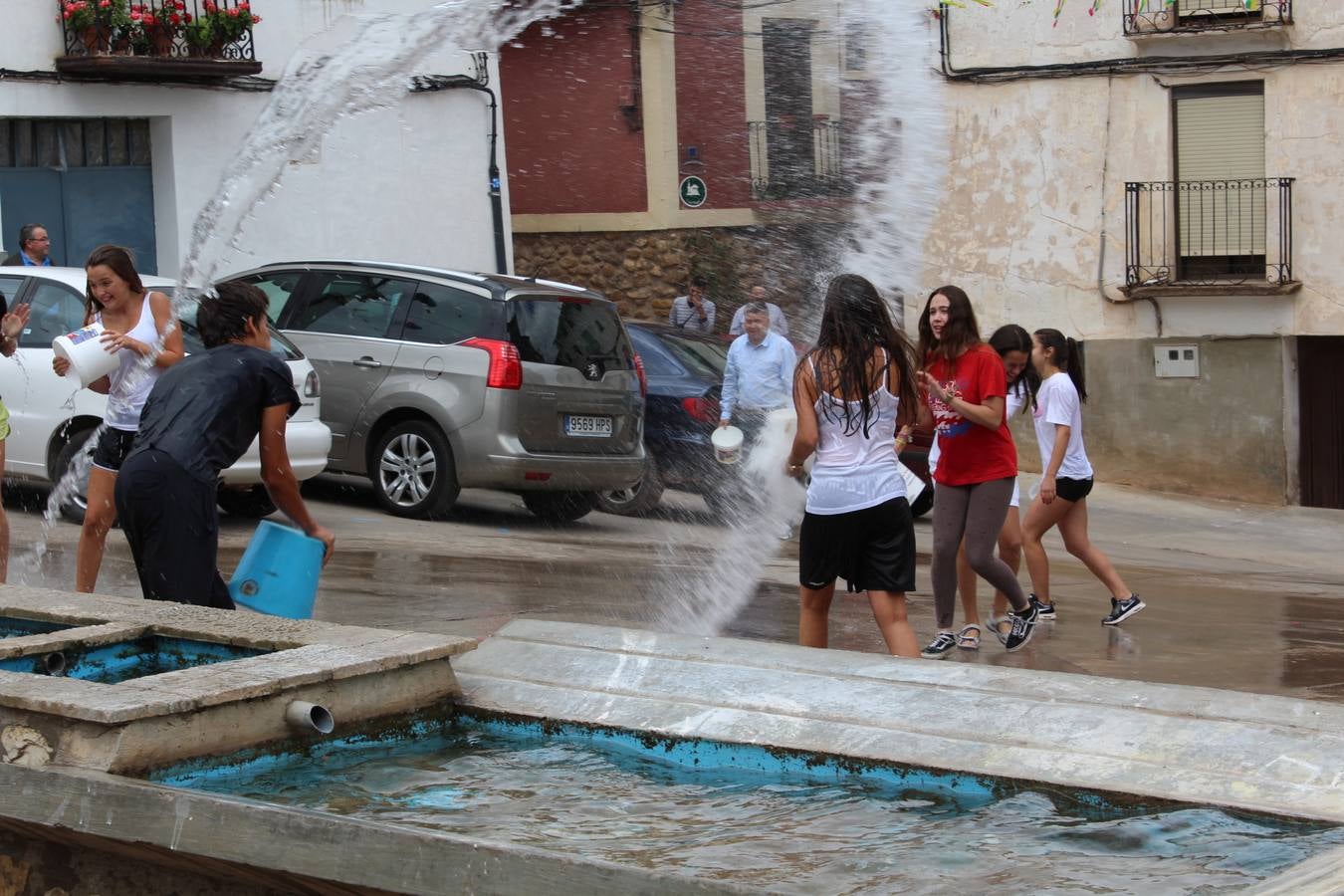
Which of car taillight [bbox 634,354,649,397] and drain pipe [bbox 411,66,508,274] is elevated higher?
drain pipe [bbox 411,66,508,274]

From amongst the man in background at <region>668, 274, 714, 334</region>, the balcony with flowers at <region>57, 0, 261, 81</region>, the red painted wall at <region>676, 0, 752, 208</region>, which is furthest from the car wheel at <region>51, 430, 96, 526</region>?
the red painted wall at <region>676, 0, 752, 208</region>

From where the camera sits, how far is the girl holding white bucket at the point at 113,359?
7.39 metres

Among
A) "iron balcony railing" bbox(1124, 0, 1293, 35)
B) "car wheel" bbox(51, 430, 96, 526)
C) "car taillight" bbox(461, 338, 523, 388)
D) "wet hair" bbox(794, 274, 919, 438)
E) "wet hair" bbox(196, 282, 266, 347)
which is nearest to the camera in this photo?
"wet hair" bbox(196, 282, 266, 347)

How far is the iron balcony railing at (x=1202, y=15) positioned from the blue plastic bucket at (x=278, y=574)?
14490mm

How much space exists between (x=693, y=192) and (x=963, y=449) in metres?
15.3

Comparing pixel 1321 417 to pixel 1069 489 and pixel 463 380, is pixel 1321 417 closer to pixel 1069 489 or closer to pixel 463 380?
pixel 463 380

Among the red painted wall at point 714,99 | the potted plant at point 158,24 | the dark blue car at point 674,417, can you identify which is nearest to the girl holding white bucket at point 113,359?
the dark blue car at point 674,417

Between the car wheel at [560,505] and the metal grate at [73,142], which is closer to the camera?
the car wheel at [560,505]

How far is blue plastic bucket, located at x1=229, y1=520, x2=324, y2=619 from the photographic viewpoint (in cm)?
655

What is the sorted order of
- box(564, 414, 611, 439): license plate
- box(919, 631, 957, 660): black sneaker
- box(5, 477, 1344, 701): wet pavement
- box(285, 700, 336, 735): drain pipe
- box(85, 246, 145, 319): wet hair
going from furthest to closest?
box(564, 414, 611, 439): license plate
box(5, 477, 1344, 701): wet pavement
box(919, 631, 957, 660): black sneaker
box(85, 246, 145, 319): wet hair
box(285, 700, 336, 735): drain pipe

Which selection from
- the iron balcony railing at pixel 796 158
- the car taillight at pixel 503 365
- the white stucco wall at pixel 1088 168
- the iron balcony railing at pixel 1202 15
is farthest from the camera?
the iron balcony railing at pixel 796 158

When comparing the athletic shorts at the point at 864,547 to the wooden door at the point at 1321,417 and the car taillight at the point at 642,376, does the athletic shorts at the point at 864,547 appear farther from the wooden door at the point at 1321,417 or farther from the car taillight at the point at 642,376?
the wooden door at the point at 1321,417

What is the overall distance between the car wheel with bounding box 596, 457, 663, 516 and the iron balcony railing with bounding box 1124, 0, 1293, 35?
8438 millimetres

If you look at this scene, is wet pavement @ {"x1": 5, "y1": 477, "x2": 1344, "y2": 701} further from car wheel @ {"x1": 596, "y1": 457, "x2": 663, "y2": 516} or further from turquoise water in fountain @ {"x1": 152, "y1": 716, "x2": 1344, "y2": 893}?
turquoise water in fountain @ {"x1": 152, "y1": 716, "x2": 1344, "y2": 893}
